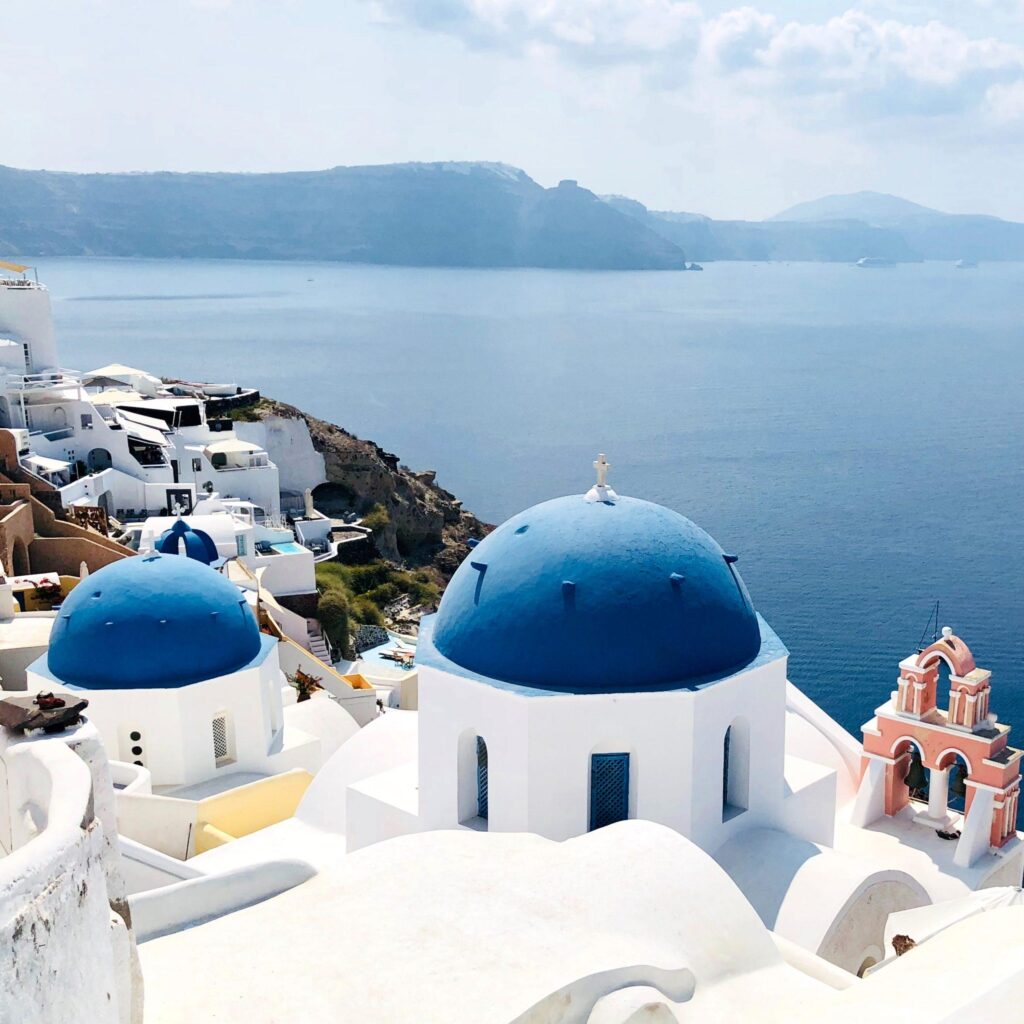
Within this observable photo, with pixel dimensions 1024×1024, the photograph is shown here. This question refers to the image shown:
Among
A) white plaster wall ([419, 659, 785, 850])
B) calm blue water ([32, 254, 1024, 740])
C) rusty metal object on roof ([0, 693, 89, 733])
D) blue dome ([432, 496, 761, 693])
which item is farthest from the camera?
calm blue water ([32, 254, 1024, 740])

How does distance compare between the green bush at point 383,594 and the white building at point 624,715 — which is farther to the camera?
the green bush at point 383,594

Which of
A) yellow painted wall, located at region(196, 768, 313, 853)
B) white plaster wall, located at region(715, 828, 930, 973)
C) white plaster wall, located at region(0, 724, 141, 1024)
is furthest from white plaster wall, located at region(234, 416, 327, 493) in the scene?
white plaster wall, located at region(0, 724, 141, 1024)

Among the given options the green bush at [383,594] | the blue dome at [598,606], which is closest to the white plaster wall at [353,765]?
the blue dome at [598,606]

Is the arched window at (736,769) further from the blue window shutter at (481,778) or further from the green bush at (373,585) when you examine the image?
the green bush at (373,585)

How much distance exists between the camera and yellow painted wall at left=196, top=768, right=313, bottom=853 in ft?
40.2

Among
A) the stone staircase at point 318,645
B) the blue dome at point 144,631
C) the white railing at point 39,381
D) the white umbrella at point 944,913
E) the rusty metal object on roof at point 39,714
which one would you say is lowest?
the stone staircase at point 318,645

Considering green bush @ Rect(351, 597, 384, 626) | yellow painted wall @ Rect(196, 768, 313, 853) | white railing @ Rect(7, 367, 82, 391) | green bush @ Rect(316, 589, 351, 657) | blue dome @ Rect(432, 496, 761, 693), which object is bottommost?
green bush @ Rect(351, 597, 384, 626)

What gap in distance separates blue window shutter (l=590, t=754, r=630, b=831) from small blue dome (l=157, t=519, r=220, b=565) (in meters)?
9.64

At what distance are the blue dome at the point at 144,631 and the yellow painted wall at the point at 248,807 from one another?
4.50 ft

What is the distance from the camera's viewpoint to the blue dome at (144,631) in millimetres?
12867

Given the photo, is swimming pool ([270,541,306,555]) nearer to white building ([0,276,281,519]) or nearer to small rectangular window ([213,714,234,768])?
white building ([0,276,281,519])

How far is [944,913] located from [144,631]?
8608 mm

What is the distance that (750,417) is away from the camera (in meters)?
68.4

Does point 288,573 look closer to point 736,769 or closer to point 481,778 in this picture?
point 481,778
